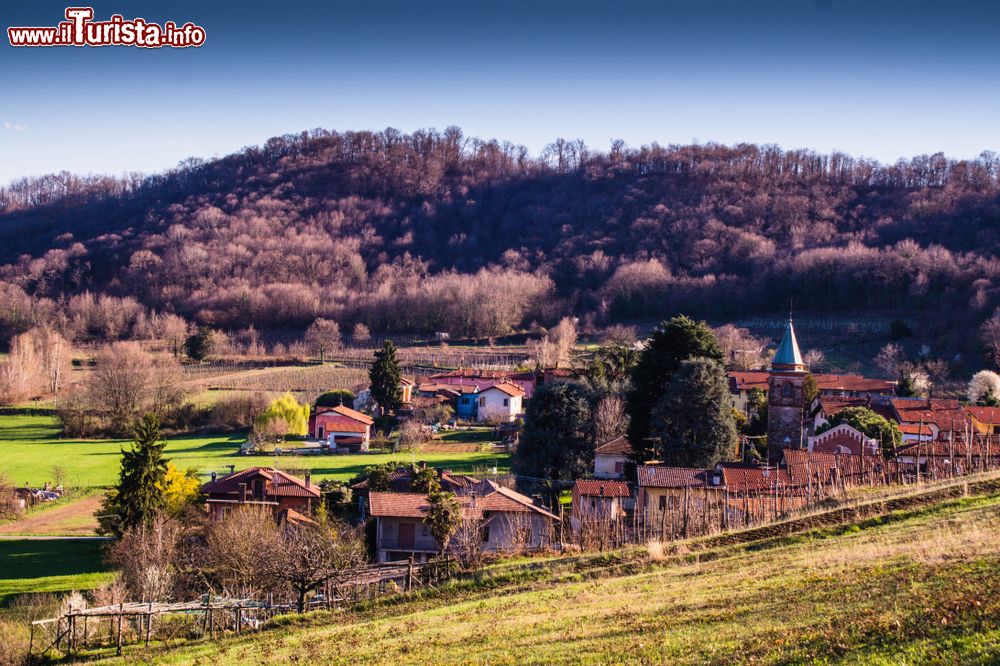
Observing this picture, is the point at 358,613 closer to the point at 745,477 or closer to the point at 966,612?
the point at 966,612

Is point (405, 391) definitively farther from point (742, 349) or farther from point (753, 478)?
point (753, 478)

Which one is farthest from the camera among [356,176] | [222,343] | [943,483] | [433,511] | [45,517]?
[356,176]

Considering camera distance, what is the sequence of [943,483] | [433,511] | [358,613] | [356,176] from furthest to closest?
[356,176] < [433,511] < [943,483] < [358,613]

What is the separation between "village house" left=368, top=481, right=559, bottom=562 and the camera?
24141 millimetres

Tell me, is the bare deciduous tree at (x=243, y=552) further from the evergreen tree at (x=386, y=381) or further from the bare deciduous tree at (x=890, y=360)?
the bare deciduous tree at (x=890, y=360)

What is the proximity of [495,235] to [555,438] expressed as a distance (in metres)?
92.5

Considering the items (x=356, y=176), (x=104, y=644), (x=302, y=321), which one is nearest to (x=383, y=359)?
(x=104, y=644)

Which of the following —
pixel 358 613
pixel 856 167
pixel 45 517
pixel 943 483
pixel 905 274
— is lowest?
pixel 45 517

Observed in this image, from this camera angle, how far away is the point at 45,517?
30.6m

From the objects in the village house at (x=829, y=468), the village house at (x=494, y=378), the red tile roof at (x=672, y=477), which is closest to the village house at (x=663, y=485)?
the red tile roof at (x=672, y=477)

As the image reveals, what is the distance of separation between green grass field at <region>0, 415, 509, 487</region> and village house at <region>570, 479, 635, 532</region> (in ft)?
A: 28.8

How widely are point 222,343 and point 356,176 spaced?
7197 cm

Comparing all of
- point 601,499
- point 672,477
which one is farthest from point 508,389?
point 672,477

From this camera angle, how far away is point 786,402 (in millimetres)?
31047
